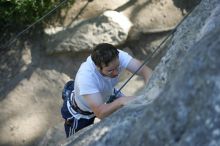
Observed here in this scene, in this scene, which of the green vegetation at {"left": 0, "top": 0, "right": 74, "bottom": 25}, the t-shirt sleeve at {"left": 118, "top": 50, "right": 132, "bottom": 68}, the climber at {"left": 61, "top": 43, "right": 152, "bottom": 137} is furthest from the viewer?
the green vegetation at {"left": 0, "top": 0, "right": 74, "bottom": 25}

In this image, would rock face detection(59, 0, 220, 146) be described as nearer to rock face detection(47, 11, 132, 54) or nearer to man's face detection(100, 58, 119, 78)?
man's face detection(100, 58, 119, 78)

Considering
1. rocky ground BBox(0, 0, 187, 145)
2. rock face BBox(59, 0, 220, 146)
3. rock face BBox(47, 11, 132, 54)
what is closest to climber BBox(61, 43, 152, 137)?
rock face BBox(59, 0, 220, 146)

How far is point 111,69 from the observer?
378 cm

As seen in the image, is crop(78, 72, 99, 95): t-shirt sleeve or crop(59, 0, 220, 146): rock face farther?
crop(78, 72, 99, 95): t-shirt sleeve

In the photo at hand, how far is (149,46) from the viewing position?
6.85 metres

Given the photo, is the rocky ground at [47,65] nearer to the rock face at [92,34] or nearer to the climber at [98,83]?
the rock face at [92,34]

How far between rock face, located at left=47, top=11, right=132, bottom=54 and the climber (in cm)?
246

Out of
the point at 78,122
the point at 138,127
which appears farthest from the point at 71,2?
the point at 138,127

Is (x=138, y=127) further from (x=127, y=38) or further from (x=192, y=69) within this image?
(x=127, y=38)

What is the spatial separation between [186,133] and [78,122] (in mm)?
2321

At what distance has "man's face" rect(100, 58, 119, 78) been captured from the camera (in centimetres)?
374

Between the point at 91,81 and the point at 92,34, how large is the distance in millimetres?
2930

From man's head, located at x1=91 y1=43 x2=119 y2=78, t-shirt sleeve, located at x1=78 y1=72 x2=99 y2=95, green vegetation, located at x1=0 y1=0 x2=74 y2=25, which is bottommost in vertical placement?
green vegetation, located at x1=0 y1=0 x2=74 y2=25

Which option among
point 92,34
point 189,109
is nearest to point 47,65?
point 92,34
